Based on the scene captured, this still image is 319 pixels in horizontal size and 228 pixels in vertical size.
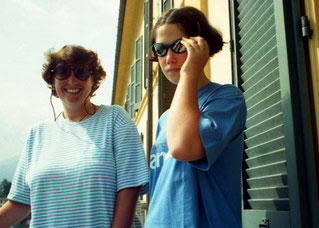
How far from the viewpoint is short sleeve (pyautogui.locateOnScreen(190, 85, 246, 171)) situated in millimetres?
1218

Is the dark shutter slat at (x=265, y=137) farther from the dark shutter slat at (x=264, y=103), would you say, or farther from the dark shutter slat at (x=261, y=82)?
the dark shutter slat at (x=261, y=82)

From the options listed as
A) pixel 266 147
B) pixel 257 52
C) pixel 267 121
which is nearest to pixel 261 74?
pixel 257 52

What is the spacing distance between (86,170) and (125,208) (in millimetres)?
236

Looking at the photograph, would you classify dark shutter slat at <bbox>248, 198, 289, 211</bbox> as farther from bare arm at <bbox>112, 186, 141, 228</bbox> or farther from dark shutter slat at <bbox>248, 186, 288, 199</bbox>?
bare arm at <bbox>112, 186, 141, 228</bbox>

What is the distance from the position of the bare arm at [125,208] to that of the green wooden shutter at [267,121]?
25.3 inches

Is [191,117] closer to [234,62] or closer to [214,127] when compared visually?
[214,127]

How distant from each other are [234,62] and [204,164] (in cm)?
143

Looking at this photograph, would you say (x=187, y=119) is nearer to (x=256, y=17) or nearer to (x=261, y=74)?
(x=261, y=74)

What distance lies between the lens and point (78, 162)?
67.1 inches

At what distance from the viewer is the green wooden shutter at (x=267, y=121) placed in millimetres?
1649

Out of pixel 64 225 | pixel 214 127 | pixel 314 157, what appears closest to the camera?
pixel 214 127

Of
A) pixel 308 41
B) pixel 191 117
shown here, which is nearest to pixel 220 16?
pixel 308 41

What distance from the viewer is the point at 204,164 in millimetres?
1251

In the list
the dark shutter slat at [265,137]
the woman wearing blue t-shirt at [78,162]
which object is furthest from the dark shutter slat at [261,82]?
the woman wearing blue t-shirt at [78,162]
